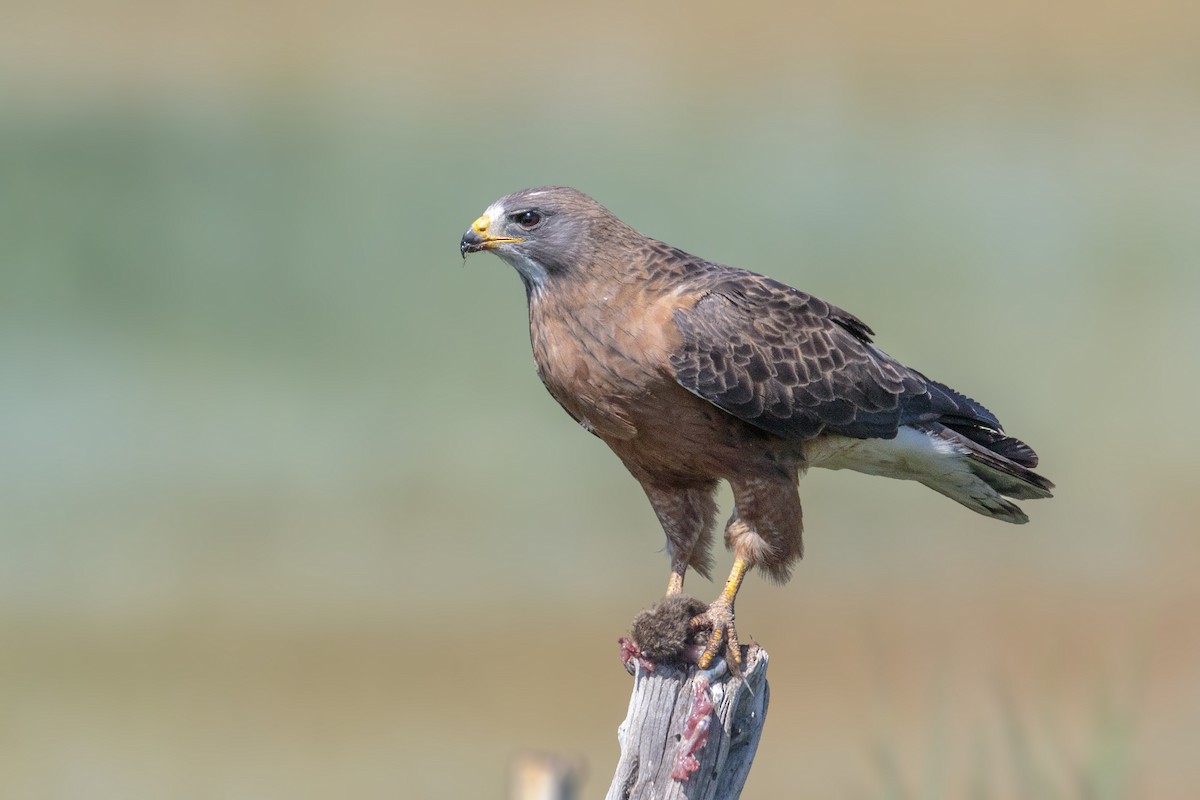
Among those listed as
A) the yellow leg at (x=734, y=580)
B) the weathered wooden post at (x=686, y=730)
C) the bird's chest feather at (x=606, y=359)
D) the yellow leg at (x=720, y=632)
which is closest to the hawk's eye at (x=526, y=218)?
the bird's chest feather at (x=606, y=359)

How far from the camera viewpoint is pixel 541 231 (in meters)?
6.00

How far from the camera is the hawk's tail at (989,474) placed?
622cm

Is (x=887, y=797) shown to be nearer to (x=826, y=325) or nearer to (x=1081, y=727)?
(x=826, y=325)

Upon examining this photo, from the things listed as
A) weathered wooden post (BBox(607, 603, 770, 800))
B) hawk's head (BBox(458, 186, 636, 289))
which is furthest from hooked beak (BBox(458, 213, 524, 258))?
weathered wooden post (BBox(607, 603, 770, 800))

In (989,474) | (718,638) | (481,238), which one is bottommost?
(718,638)

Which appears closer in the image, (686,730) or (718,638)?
(686,730)

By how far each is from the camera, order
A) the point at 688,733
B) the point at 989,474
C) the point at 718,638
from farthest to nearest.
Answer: the point at 989,474
the point at 718,638
the point at 688,733

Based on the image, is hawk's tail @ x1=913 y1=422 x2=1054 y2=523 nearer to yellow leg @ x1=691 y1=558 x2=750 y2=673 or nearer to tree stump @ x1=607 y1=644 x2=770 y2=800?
yellow leg @ x1=691 y1=558 x2=750 y2=673

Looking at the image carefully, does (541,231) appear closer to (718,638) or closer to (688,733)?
(718,638)

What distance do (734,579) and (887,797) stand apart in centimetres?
95

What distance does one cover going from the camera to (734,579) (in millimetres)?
5590

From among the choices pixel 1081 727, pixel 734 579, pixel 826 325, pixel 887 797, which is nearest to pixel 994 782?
pixel 887 797

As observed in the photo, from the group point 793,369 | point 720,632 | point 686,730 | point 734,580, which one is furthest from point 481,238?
point 686,730

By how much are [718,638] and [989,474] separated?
6.14 ft
